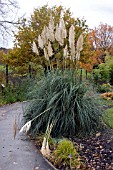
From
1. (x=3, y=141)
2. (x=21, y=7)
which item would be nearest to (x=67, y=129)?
(x=3, y=141)

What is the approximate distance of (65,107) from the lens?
5203mm

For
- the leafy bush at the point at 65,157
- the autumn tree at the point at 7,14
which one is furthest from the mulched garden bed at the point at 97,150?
the autumn tree at the point at 7,14

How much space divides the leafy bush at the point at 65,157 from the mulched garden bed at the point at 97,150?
184 mm

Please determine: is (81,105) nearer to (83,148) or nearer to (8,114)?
(83,148)

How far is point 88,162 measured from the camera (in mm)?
4070

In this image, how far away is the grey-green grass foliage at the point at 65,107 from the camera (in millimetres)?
5188

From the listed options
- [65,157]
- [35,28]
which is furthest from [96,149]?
[35,28]

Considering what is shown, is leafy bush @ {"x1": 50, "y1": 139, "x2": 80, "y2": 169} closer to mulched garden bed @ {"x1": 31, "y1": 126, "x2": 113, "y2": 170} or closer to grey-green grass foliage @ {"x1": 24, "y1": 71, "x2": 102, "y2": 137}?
mulched garden bed @ {"x1": 31, "y1": 126, "x2": 113, "y2": 170}

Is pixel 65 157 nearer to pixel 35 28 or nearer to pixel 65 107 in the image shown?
pixel 65 107

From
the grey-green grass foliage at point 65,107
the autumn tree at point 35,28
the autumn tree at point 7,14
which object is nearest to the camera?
the grey-green grass foliage at point 65,107

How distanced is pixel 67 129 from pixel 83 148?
0.69 m

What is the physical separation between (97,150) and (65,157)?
0.79 meters

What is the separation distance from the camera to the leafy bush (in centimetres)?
391

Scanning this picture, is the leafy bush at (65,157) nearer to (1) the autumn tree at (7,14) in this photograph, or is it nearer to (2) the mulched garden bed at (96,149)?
(2) the mulched garden bed at (96,149)
